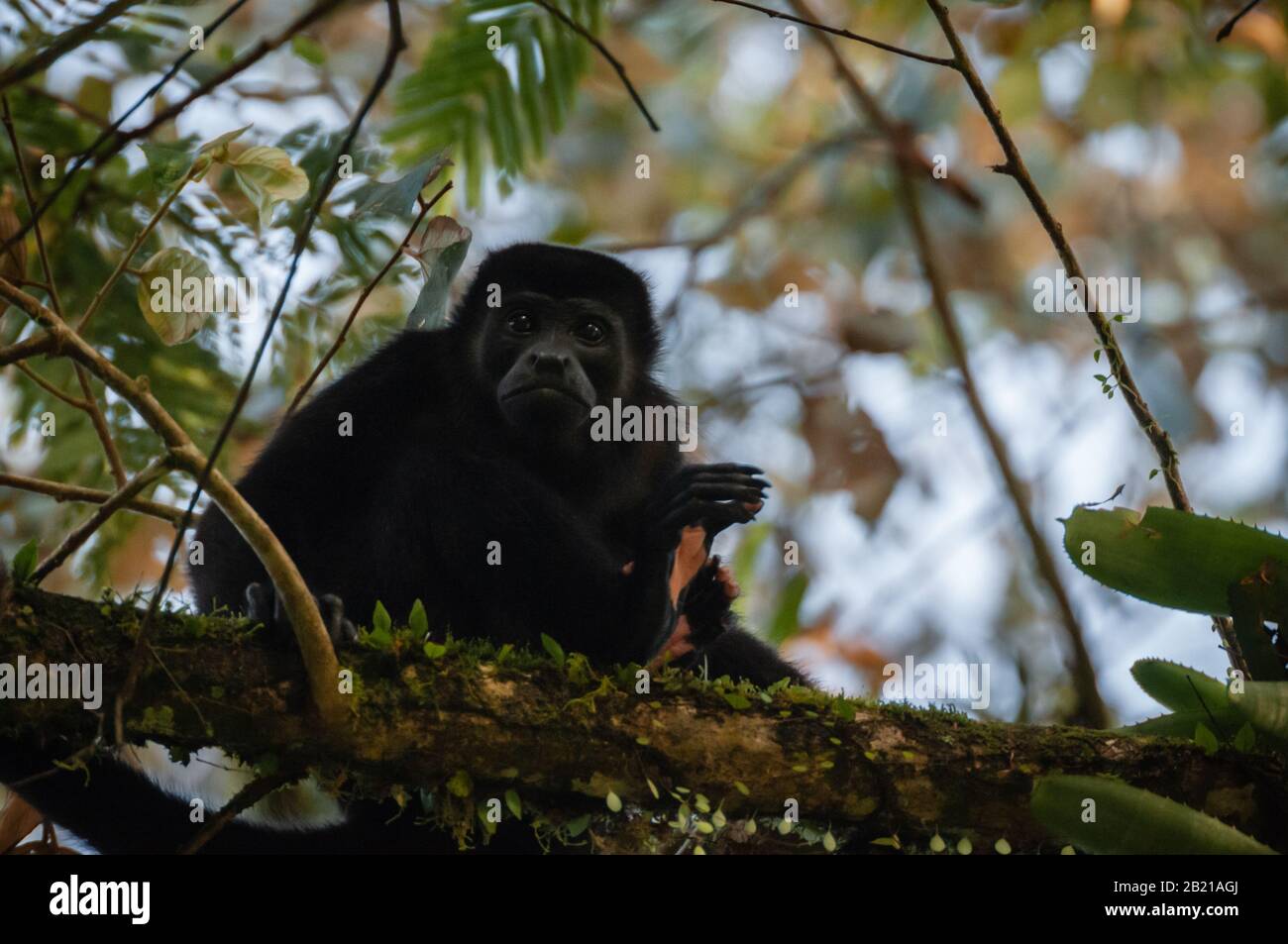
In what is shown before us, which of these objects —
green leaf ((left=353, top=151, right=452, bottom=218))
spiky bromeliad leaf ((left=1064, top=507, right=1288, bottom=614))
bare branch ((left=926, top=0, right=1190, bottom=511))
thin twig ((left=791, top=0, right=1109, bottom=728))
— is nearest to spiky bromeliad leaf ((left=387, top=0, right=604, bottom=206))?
thin twig ((left=791, top=0, right=1109, bottom=728))

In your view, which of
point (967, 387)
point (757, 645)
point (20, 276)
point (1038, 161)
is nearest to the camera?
point (20, 276)

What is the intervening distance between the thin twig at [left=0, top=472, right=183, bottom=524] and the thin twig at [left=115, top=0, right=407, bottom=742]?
1.98 feet

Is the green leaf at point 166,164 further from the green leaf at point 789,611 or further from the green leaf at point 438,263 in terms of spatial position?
the green leaf at point 789,611

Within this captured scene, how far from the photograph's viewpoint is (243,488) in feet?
18.8

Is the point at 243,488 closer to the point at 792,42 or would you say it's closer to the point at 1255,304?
the point at 792,42

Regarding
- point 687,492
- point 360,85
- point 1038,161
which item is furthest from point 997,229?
point 687,492

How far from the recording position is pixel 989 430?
752cm

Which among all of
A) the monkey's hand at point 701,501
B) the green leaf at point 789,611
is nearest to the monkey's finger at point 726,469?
the monkey's hand at point 701,501

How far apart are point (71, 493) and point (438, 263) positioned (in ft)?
5.55

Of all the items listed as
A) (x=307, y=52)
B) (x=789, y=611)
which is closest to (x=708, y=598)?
(x=789, y=611)

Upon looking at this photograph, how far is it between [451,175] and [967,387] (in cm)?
328

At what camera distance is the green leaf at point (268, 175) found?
461 centimetres

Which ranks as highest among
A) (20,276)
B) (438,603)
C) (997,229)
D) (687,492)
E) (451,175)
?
(997,229)

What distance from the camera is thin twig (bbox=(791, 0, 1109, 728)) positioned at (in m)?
6.61
